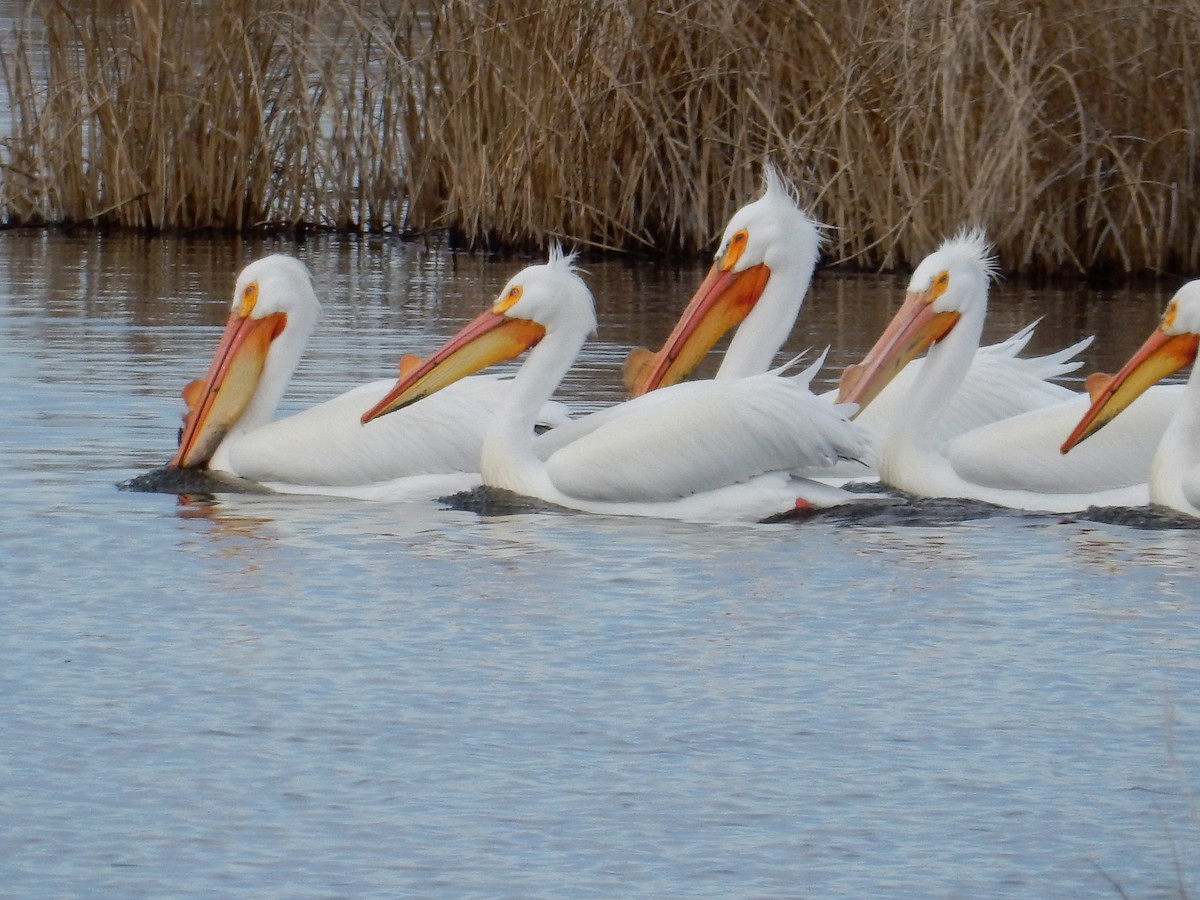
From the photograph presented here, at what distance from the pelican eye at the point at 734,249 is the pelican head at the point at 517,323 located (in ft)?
2.18

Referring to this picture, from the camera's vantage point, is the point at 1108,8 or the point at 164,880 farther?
the point at 1108,8

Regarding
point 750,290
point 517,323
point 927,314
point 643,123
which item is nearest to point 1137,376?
point 927,314

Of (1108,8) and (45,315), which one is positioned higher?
(1108,8)

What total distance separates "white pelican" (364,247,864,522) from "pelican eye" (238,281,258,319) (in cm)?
97

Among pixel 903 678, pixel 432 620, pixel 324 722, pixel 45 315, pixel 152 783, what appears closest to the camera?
pixel 152 783

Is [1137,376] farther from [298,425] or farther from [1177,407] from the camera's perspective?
[298,425]

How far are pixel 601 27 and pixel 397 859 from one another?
806 centimetres

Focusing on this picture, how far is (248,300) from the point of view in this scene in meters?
7.34

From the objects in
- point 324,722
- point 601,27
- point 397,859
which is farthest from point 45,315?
point 397,859

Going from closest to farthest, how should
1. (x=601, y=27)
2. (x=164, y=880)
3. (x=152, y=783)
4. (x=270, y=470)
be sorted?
(x=164, y=880) < (x=152, y=783) < (x=270, y=470) < (x=601, y=27)

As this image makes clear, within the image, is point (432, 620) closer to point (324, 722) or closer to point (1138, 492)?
point (324, 722)

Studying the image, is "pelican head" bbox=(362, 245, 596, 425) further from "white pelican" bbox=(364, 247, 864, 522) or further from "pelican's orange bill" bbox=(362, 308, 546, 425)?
"white pelican" bbox=(364, 247, 864, 522)

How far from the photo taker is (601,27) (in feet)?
37.3

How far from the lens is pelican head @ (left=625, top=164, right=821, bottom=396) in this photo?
294 inches
